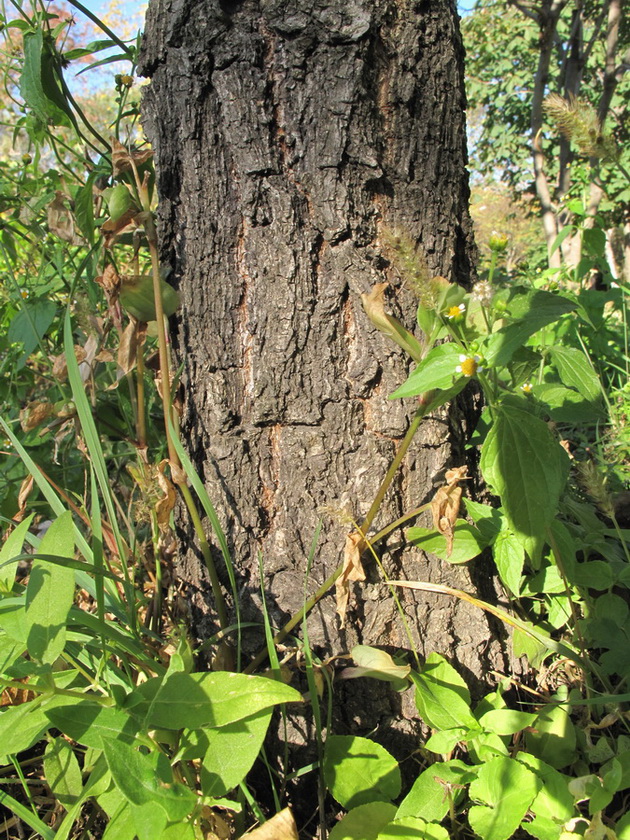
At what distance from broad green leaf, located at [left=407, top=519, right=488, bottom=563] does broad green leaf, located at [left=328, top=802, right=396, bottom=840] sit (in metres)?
0.41

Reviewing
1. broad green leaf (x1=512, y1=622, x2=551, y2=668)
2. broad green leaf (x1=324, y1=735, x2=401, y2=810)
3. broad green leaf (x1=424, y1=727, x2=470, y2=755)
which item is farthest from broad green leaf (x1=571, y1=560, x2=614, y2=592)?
broad green leaf (x1=324, y1=735, x2=401, y2=810)

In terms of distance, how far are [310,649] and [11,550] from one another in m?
0.55

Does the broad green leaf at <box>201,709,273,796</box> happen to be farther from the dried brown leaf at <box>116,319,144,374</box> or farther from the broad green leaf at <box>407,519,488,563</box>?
the dried brown leaf at <box>116,319,144,374</box>

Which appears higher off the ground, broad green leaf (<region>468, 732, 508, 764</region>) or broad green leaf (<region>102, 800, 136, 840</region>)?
broad green leaf (<region>102, 800, 136, 840</region>)

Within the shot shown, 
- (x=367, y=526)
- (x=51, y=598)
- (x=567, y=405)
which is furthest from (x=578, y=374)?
(x=51, y=598)

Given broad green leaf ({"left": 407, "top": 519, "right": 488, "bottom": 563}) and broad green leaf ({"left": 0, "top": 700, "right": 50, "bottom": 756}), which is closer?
broad green leaf ({"left": 0, "top": 700, "right": 50, "bottom": 756})

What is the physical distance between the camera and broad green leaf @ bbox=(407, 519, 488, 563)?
3.87 feet

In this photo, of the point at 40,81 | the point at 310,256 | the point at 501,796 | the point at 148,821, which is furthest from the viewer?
the point at 40,81

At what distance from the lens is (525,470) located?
986mm

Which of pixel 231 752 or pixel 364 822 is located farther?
pixel 364 822

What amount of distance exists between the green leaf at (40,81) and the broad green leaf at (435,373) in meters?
1.02

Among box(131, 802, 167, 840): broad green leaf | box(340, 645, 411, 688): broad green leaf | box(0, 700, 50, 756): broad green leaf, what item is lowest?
box(131, 802, 167, 840): broad green leaf

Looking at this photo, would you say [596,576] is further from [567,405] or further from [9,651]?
[9,651]

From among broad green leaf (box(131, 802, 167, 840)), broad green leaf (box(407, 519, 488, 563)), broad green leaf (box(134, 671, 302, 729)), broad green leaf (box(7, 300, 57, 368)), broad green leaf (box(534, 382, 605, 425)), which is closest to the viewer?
broad green leaf (box(131, 802, 167, 840))
